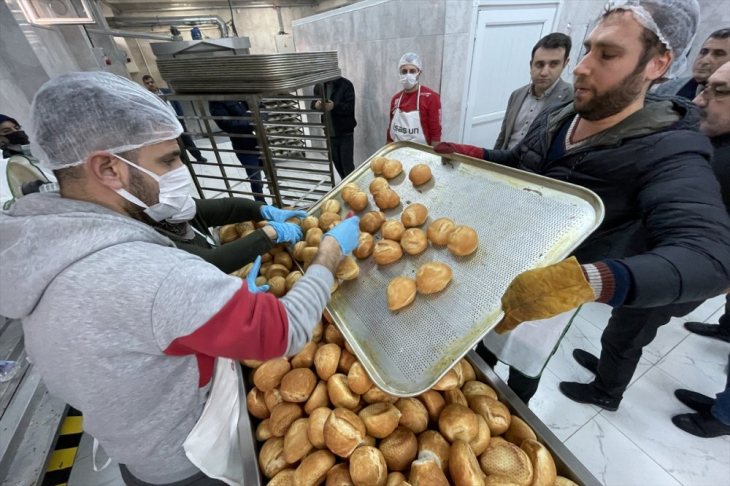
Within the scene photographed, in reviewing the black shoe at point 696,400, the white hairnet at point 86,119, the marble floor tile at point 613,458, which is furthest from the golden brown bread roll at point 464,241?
the black shoe at point 696,400

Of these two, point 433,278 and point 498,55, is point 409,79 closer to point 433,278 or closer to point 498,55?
point 498,55

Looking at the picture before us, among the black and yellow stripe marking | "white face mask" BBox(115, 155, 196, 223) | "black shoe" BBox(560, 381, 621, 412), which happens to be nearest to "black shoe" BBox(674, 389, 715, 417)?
"black shoe" BBox(560, 381, 621, 412)

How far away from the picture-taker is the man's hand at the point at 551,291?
79 centimetres

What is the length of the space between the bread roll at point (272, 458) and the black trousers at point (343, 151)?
378cm

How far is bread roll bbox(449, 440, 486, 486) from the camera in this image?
729 millimetres

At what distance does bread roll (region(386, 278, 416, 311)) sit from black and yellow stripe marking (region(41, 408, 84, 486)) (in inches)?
90.7

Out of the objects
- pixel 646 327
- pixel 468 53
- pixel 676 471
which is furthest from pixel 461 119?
pixel 676 471

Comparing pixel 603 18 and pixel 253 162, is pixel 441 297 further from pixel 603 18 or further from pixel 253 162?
pixel 253 162

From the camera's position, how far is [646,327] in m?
1.49

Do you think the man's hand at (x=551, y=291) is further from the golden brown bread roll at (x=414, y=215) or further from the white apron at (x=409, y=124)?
the white apron at (x=409, y=124)

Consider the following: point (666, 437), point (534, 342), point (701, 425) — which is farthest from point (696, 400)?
point (534, 342)

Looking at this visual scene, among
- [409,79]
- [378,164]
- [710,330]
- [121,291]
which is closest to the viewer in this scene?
[121,291]

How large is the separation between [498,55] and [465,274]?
11.4ft

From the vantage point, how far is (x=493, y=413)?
89 centimetres
